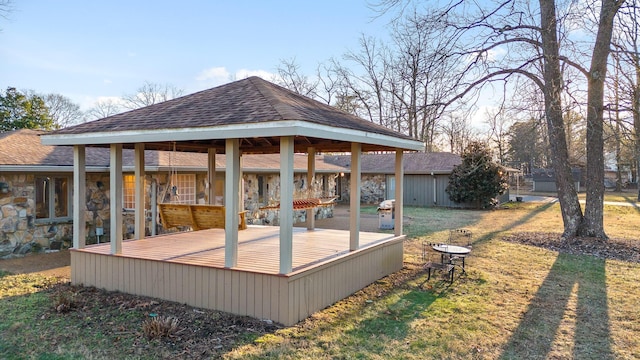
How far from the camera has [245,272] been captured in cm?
475

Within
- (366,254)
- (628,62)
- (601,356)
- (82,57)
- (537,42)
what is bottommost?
(601,356)

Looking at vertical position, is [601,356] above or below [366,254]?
below

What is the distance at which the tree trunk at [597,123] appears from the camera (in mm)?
9789

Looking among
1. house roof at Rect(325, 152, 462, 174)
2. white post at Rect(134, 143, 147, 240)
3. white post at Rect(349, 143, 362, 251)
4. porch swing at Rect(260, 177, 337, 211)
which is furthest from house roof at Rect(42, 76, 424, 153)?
house roof at Rect(325, 152, 462, 174)

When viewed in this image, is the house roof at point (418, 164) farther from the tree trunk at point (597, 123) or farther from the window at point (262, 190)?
the tree trunk at point (597, 123)

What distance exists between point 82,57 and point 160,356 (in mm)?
26619

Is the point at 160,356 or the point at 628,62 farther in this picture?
the point at 628,62

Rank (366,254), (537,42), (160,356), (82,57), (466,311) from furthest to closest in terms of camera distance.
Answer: (82,57) → (537,42) → (366,254) → (466,311) → (160,356)

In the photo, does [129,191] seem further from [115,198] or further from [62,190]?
[115,198]

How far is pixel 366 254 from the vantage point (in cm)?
631

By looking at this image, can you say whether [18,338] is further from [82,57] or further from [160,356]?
[82,57]

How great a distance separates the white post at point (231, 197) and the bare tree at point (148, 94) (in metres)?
34.6

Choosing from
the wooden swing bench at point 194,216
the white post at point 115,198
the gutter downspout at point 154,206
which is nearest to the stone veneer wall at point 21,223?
the gutter downspout at point 154,206

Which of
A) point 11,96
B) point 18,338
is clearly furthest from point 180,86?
point 18,338
